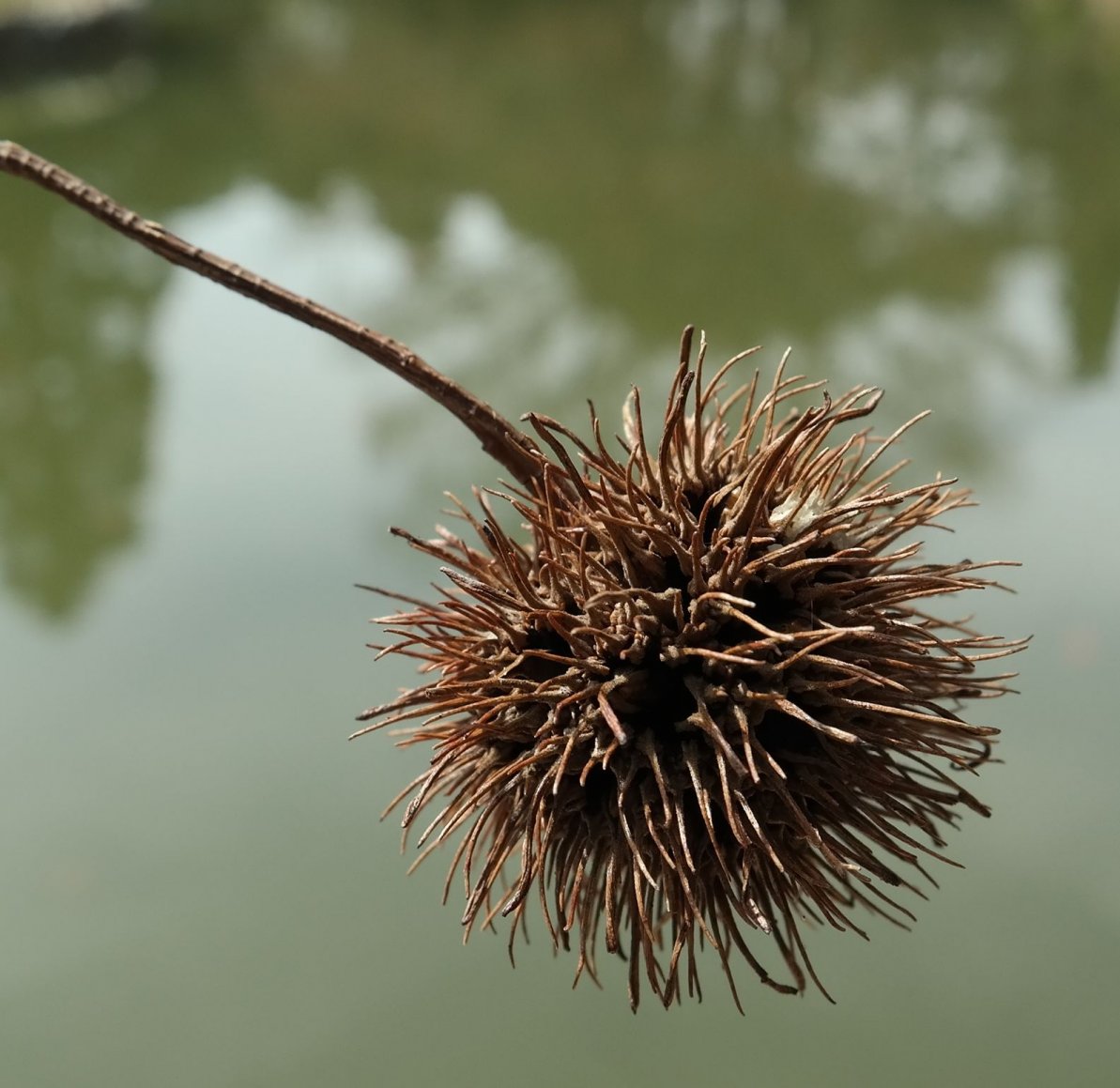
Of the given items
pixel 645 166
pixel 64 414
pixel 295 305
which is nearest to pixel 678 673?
pixel 295 305

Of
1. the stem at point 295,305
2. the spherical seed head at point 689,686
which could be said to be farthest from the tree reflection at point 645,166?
the spherical seed head at point 689,686

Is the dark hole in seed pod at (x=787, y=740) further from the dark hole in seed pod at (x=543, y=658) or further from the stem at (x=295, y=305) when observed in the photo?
the stem at (x=295, y=305)

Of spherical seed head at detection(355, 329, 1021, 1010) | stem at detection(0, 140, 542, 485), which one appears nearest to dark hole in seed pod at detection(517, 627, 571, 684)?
spherical seed head at detection(355, 329, 1021, 1010)

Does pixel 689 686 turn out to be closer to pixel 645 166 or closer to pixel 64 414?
pixel 64 414

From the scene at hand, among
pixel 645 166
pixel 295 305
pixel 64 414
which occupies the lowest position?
pixel 295 305

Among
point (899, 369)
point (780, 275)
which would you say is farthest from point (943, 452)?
point (780, 275)

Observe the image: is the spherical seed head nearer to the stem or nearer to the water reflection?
Result: the stem
